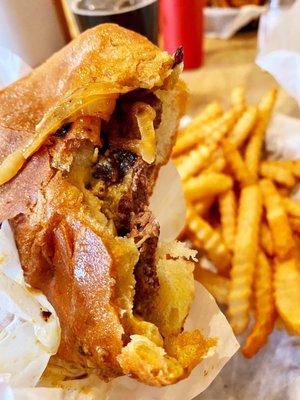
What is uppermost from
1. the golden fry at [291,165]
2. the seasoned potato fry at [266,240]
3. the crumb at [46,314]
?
the crumb at [46,314]

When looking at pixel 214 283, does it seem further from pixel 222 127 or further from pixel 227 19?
pixel 227 19

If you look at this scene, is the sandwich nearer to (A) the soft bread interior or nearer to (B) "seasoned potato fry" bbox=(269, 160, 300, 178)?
(A) the soft bread interior

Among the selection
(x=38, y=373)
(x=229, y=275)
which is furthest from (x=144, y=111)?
(x=229, y=275)

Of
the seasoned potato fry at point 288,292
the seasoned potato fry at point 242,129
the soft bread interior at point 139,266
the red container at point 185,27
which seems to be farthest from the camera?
the red container at point 185,27

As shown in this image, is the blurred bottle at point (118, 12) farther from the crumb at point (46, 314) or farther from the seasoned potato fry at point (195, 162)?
the crumb at point (46, 314)

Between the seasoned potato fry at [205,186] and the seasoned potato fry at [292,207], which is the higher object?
the seasoned potato fry at [205,186]

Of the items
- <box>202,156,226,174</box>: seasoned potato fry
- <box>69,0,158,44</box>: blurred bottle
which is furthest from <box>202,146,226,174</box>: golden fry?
<box>69,0,158,44</box>: blurred bottle

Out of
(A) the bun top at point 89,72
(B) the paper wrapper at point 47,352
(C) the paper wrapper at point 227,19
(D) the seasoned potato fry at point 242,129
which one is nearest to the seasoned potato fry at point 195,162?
(D) the seasoned potato fry at point 242,129
